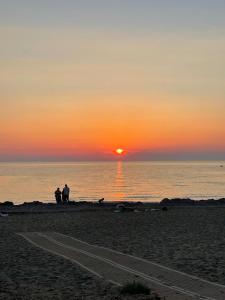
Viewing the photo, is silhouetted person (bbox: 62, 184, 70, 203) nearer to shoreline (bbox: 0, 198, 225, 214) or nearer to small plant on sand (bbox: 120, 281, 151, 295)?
shoreline (bbox: 0, 198, 225, 214)

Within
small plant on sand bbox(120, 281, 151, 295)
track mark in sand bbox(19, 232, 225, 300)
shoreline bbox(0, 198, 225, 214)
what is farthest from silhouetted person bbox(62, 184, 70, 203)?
small plant on sand bbox(120, 281, 151, 295)

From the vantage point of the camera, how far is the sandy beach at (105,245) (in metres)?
10.4

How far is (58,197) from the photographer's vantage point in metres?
41.6

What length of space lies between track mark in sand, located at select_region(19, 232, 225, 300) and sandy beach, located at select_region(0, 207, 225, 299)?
15.6 inches

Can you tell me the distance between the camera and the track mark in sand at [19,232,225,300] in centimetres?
986

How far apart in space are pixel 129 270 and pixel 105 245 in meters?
4.87

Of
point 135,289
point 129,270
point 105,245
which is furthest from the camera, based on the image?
point 105,245

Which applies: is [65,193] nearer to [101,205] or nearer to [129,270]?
[101,205]

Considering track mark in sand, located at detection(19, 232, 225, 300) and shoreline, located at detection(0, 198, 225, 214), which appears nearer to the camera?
track mark in sand, located at detection(19, 232, 225, 300)

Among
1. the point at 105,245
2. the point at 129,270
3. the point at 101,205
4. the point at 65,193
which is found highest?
the point at 65,193

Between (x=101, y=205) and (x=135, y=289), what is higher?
(x=101, y=205)

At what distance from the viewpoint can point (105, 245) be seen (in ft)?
55.7

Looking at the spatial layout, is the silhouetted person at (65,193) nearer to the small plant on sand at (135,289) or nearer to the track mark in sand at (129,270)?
the track mark in sand at (129,270)

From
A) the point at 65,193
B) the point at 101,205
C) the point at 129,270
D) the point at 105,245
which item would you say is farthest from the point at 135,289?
the point at 65,193
